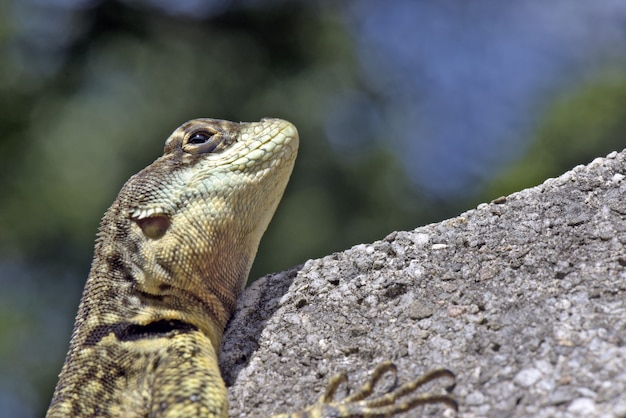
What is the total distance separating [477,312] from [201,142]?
2.15 meters

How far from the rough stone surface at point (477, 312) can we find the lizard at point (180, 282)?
0.21 meters

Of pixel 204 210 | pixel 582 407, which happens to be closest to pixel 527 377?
pixel 582 407

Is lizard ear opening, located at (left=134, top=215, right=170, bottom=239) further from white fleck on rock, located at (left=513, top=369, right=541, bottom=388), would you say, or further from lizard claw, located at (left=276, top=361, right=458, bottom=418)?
white fleck on rock, located at (left=513, top=369, right=541, bottom=388)

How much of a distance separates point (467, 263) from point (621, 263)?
0.84 meters

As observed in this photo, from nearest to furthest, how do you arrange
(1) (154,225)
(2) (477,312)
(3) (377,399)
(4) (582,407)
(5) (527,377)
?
1. (4) (582,407)
2. (5) (527,377)
3. (3) (377,399)
4. (2) (477,312)
5. (1) (154,225)

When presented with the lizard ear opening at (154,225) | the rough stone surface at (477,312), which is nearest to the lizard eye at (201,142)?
the lizard ear opening at (154,225)

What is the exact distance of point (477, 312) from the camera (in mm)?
4398

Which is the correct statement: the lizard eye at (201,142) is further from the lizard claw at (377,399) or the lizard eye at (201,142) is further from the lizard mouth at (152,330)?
the lizard claw at (377,399)

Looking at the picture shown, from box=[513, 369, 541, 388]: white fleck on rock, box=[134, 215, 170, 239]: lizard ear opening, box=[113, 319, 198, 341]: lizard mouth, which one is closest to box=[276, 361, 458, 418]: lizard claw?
box=[513, 369, 541, 388]: white fleck on rock

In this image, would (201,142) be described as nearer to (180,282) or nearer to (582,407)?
(180,282)

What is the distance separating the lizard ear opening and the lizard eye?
1.88 ft

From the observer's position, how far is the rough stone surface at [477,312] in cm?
381

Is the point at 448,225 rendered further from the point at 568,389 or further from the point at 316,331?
the point at 568,389

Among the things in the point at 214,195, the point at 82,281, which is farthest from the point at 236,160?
the point at 82,281
